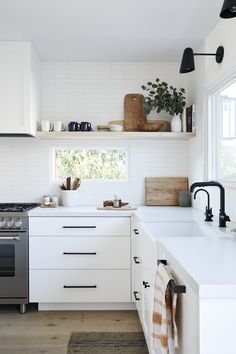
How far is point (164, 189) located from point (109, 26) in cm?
165

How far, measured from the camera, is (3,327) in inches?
116

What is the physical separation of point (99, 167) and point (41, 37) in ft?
4.49

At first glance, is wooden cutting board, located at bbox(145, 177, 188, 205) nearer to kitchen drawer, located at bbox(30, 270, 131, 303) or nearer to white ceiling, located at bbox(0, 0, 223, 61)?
kitchen drawer, located at bbox(30, 270, 131, 303)

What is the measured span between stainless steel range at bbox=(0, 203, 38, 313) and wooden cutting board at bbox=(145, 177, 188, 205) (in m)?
1.25

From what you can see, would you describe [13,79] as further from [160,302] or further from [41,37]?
[160,302]

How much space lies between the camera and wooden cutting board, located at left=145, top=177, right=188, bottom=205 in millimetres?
3793

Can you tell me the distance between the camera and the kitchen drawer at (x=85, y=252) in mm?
3238

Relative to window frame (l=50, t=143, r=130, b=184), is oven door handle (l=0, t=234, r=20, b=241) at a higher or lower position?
lower

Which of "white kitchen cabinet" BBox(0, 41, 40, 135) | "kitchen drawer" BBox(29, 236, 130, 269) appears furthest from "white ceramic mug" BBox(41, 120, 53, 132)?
"kitchen drawer" BBox(29, 236, 130, 269)

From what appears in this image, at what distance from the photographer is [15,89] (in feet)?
11.0

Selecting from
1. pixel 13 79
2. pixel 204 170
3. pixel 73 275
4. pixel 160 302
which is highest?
pixel 13 79

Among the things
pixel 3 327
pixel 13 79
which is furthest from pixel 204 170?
pixel 3 327

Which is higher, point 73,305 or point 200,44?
point 200,44

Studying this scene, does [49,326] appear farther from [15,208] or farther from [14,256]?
[15,208]
